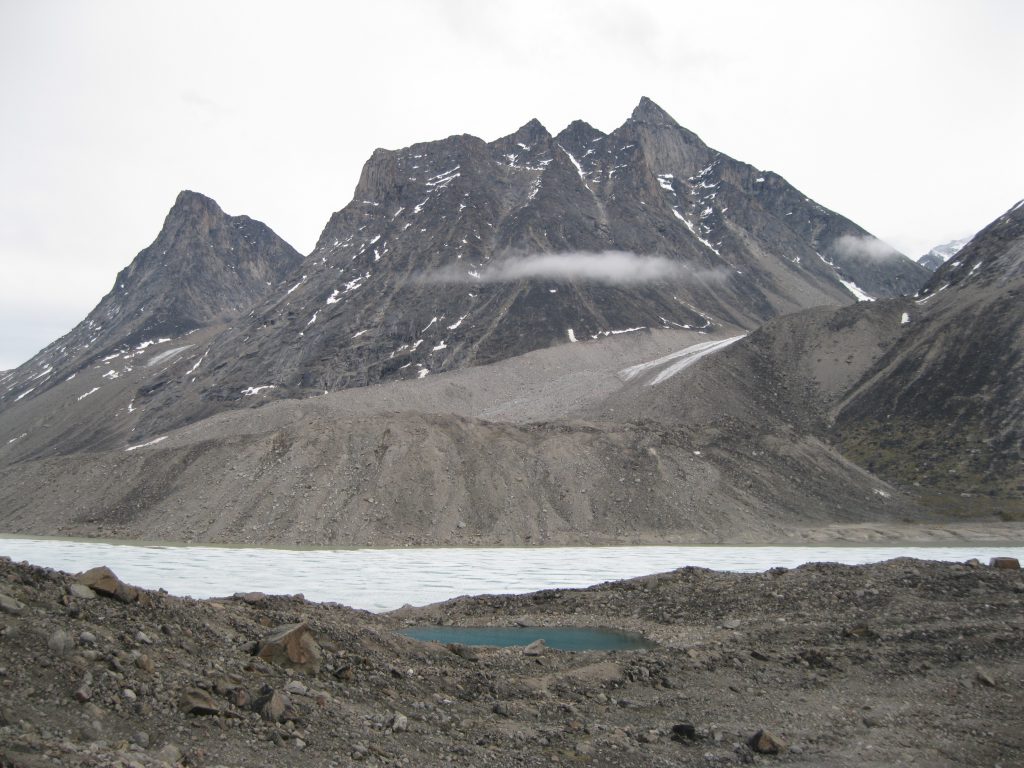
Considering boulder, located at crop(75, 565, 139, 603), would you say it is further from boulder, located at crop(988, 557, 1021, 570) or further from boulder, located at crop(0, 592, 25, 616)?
boulder, located at crop(988, 557, 1021, 570)

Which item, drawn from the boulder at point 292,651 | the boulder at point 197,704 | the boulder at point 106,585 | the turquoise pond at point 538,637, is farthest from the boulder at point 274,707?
the turquoise pond at point 538,637

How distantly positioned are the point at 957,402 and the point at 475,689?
99718 millimetres

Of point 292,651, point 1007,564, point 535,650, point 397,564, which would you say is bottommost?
point 397,564

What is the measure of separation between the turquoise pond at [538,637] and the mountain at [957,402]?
66.1m

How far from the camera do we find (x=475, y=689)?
1636 centimetres

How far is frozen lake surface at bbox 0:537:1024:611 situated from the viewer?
3931 cm

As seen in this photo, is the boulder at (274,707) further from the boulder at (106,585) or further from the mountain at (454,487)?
the mountain at (454,487)

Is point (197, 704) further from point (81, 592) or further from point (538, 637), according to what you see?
point (538, 637)

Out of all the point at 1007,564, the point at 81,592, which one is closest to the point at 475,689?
the point at 81,592

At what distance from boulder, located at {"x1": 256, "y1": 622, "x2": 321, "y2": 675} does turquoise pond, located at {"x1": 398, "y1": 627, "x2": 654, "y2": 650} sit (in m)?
12.4

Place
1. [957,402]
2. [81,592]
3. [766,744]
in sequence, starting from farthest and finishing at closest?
[957,402] → [766,744] → [81,592]

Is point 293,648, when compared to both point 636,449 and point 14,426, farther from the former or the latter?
point 14,426

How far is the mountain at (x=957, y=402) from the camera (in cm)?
8700

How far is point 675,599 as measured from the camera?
3080 cm
